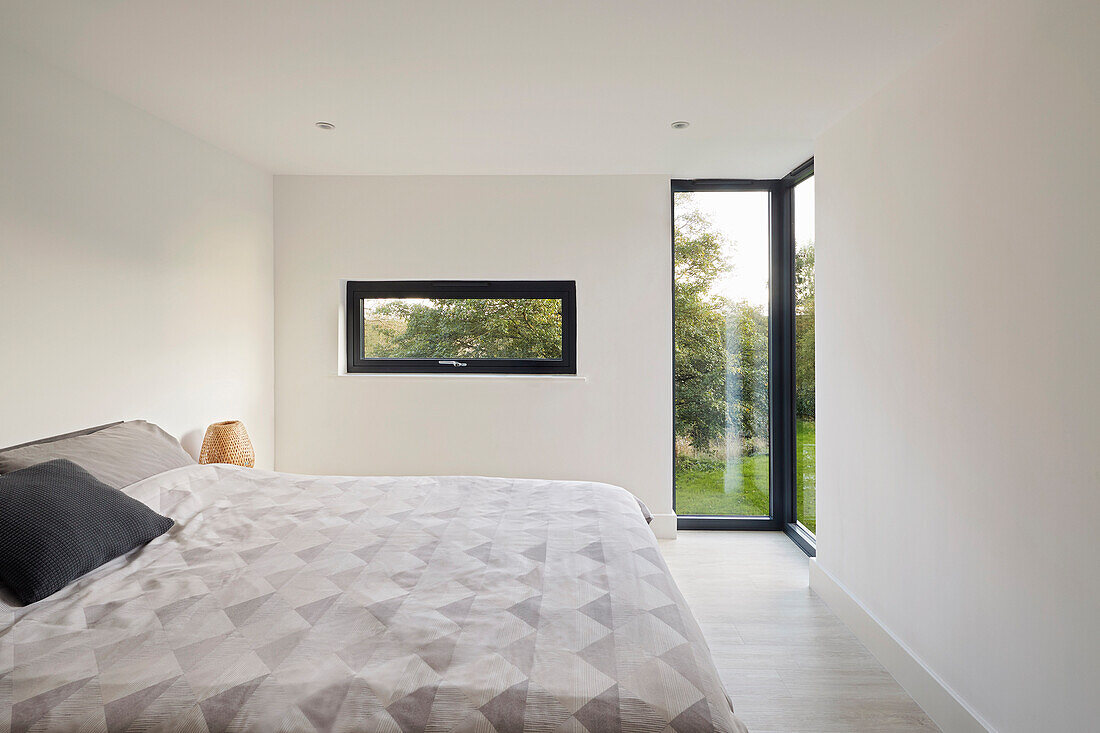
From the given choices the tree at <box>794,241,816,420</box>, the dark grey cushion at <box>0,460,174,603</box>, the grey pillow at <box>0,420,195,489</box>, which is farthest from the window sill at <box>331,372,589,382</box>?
the dark grey cushion at <box>0,460,174,603</box>

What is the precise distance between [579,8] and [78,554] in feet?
6.97

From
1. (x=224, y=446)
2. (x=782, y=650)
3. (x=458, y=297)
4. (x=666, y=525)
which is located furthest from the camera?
(x=458, y=297)

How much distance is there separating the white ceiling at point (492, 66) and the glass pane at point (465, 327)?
105 centimetres

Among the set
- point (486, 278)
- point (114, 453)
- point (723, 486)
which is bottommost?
point (723, 486)

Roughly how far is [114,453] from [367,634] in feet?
5.00

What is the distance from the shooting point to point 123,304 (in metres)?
2.72

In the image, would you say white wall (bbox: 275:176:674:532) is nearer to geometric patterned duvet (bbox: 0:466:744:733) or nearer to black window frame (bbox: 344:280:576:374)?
black window frame (bbox: 344:280:576:374)

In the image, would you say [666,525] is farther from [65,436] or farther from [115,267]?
[115,267]

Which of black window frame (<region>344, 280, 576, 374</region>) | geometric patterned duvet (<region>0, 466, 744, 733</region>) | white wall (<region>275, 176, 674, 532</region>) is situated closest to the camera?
geometric patterned duvet (<region>0, 466, 744, 733</region>)

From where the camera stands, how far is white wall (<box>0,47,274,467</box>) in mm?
2248

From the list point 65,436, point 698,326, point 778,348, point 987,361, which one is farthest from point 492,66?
point 778,348

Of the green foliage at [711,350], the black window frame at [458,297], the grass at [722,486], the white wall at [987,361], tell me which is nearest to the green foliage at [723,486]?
the grass at [722,486]

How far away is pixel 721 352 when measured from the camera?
4086mm

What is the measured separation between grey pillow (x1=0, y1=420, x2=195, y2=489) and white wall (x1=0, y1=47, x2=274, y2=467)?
26 cm
